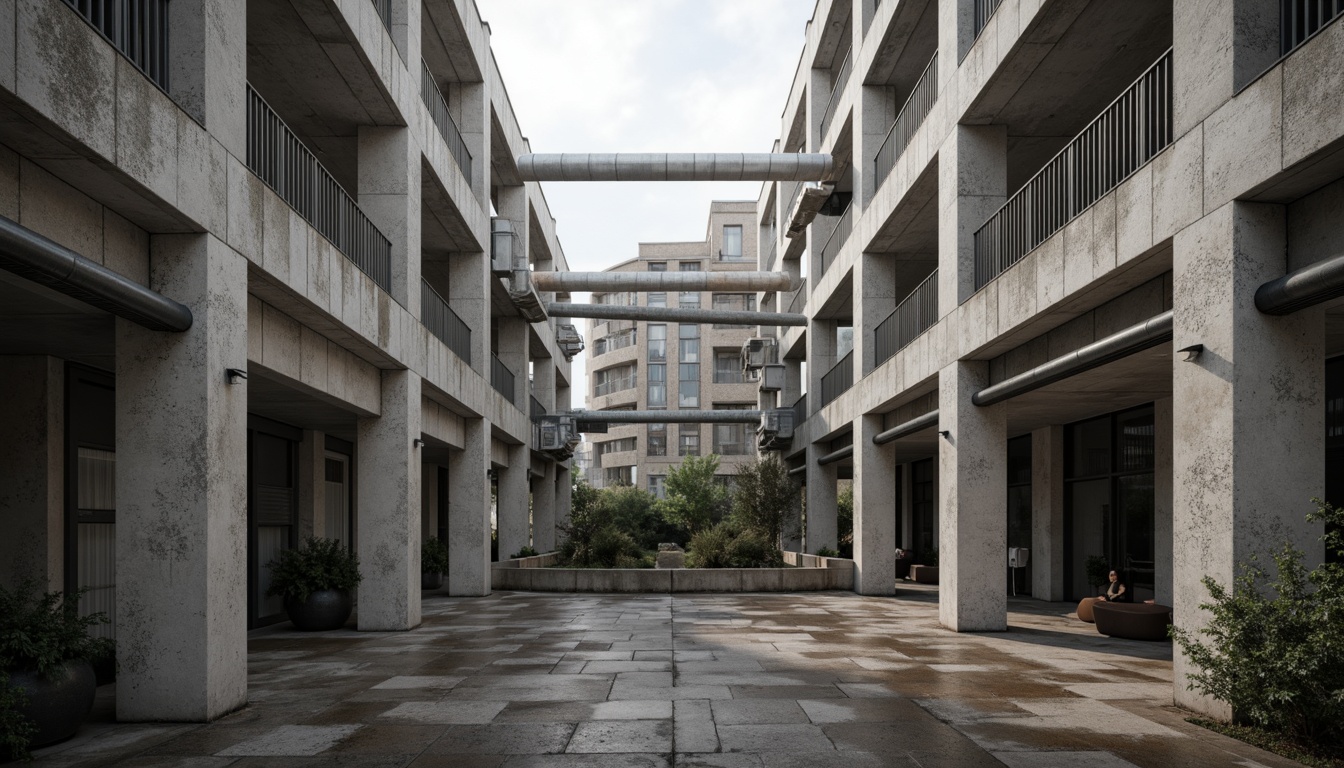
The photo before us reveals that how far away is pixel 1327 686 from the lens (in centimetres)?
698

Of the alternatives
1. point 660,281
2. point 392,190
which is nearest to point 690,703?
point 392,190

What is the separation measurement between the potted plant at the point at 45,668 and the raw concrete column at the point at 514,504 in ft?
69.2

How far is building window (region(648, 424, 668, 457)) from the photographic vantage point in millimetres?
71875

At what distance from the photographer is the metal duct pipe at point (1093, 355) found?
9.80 meters

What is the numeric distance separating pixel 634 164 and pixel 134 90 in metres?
18.0

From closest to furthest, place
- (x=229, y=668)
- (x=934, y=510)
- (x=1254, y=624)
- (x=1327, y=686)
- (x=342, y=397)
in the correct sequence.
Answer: (x=1327, y=686), (x=1254, y=624), (x=229, y=668), (x=342, y=397), (x=934, y=510)

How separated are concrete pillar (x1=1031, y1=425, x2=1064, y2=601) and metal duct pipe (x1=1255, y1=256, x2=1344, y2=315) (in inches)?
549

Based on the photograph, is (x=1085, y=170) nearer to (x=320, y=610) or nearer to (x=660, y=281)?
(x=320, y=610)

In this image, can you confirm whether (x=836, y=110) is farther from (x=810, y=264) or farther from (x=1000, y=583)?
(x=1000, y=583)

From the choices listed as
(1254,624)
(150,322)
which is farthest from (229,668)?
(1254,624)

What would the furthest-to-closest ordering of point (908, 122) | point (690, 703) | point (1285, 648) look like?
point (908, 122), point (690, 703), point (1285, 648)

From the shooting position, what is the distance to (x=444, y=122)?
20.5 meters

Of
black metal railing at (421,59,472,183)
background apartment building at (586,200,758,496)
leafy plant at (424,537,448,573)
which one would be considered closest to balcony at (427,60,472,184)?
black metal railing at (421,59,472,183)

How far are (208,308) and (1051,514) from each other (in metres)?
17.7
